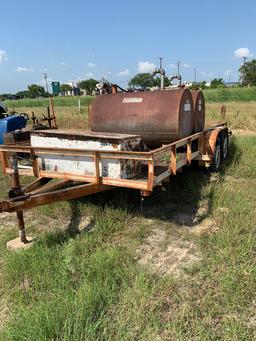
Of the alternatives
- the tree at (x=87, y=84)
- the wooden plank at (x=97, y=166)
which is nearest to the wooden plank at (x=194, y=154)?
the wooden plank at (x=97, y=166)

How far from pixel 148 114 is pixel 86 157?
5.62 ft

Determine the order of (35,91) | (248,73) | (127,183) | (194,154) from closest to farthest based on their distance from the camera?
(127,183) < (194,154) < (248,73) < (35,91)

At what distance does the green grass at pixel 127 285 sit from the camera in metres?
2.39

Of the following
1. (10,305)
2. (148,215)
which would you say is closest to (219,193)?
(148,215)

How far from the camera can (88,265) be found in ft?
10.4

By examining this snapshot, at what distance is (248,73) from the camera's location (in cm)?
6706

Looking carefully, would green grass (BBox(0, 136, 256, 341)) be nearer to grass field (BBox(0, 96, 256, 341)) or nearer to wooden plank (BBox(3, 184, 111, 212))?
grass field (BBox(0, 96, 256, 341))

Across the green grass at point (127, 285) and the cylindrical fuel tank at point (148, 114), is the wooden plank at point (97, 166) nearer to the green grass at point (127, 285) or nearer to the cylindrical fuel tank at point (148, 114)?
the green grass at point (127, 285)

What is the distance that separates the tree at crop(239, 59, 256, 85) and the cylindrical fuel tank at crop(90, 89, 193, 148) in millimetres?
66056

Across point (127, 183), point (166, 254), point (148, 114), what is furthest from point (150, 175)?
point (148, 114)

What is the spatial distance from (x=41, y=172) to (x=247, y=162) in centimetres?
413

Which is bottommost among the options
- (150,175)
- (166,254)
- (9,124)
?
(166,254)

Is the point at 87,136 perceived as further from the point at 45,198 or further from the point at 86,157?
the point at 45,198

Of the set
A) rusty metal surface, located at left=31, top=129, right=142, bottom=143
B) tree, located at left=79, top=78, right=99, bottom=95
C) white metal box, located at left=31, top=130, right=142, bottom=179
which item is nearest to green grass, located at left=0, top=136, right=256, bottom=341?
white metal box, located at left=31, top=130, right=142, bottom=179
